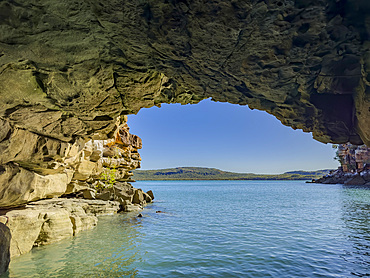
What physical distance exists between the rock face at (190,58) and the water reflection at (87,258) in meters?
6.95

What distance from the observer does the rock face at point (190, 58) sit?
5816 mm

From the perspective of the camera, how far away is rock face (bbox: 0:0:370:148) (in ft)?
19.1

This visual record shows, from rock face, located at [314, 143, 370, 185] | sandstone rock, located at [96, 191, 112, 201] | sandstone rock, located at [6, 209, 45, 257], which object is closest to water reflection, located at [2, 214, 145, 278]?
sandstone rock, located at [6, 209, 45, 257]

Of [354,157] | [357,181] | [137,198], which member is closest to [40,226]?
[137,198]

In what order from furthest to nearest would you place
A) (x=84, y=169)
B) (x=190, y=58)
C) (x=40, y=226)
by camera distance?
(x=84, y=169)
(x=40, y=226)
(x=190, y=58)

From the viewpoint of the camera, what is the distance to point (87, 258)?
12.0 m

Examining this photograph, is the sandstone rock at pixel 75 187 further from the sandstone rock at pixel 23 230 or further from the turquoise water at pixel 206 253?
the sandstone rock at pixel 23 230

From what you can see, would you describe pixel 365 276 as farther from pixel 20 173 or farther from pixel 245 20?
pixel 20 173

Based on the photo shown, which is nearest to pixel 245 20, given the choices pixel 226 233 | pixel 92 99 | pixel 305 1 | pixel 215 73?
pixel 305 1

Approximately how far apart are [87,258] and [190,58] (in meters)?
11.6

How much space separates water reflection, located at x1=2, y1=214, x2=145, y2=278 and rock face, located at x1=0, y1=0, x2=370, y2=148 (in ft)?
22.8

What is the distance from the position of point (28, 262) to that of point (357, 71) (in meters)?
16.6

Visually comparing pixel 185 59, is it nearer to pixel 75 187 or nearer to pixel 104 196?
pixel 75 187

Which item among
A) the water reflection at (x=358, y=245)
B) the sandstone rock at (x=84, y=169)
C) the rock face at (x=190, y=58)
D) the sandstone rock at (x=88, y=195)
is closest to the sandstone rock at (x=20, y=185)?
the rock face at (x=190, y=58)
